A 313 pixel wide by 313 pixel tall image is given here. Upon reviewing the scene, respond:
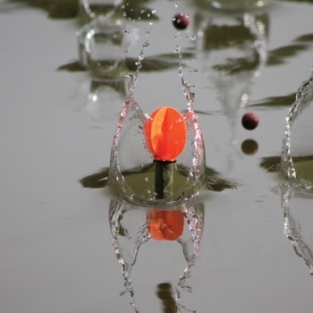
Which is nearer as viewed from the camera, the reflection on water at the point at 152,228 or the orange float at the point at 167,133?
the reflection on water at the point at 152,228

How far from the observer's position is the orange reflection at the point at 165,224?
2275 millimetres

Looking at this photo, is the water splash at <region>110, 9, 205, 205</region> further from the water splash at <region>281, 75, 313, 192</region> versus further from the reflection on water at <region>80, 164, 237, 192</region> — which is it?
the water splash at <region>281, 75, 313, 192</region>

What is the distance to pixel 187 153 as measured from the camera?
2.42 metres

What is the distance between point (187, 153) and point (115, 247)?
29 centimetres

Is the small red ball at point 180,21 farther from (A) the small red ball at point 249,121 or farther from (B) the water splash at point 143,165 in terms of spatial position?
(B) the water splash at point 143,165

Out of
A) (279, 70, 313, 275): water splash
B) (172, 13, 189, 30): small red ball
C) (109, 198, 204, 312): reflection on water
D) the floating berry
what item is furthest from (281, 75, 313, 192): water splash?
(172, 13, 189, 30): small red ball

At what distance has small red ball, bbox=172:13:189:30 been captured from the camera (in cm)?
361

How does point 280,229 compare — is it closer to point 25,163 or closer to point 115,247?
point 115,247

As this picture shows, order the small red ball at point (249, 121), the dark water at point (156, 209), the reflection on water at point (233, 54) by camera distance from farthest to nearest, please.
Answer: the reflection on water at point (233, 54), the small red ball at point (249, 121), the dark water at point (156, 209)

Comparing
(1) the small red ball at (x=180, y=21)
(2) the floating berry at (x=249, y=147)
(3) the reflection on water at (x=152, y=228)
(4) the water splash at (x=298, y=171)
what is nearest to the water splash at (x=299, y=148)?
(4) the water splash at (x=298, y=171)

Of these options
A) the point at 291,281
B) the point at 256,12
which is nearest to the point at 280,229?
the point at 291,281

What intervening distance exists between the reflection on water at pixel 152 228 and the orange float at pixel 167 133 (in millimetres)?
113

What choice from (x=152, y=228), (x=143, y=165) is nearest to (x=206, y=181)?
(x=143, y=165)

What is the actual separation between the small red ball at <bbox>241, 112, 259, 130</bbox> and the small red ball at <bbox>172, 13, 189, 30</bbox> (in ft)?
2.77
